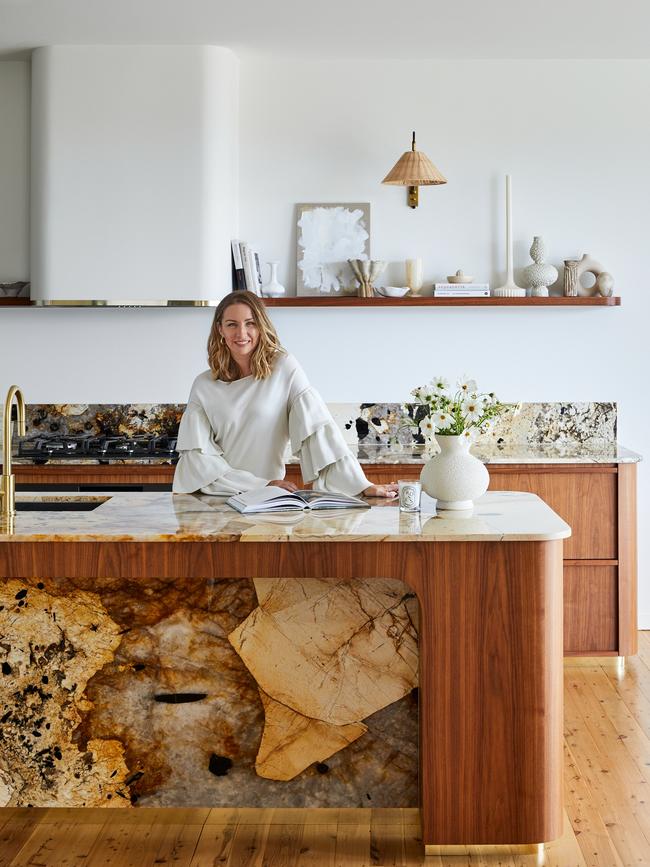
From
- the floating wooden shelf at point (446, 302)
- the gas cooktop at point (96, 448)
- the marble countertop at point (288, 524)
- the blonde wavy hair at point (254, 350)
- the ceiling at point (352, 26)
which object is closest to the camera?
the marble countertop at point (288, 524)

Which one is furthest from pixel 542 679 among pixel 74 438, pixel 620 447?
pixel 74 438

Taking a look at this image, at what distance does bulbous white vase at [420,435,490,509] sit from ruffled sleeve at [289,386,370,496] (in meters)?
0.37

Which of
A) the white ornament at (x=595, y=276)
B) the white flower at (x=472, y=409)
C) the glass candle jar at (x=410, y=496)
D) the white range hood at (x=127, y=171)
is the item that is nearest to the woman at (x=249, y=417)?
the glass candle jar at (x=410, y=496)

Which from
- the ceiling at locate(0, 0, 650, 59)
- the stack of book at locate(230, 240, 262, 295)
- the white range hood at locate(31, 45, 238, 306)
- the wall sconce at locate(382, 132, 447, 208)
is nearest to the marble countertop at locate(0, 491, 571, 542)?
the white range hood at locate(31, 45, 238, 306)

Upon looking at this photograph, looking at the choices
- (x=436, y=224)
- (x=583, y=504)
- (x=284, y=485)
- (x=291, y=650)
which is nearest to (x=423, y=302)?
(x=436, y=224)

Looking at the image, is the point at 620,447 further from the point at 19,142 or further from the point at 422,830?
the point at 19,142

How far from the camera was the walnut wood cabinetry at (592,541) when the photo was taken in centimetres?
434

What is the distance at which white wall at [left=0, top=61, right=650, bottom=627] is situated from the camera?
15.9 feet

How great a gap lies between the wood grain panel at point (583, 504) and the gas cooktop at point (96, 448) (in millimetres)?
1518

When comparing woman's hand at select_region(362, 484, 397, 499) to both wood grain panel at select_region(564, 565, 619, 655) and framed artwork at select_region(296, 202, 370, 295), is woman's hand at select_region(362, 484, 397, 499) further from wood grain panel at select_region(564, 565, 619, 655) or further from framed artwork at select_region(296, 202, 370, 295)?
framed artwork at select_region(296, 202, 370, 295)

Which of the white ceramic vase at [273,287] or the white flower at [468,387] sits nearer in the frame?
the white flower at [468,387]

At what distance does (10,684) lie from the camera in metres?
2.74

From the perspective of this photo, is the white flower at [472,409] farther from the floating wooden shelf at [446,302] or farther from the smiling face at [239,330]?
the floating wooden shelf at [446,302]

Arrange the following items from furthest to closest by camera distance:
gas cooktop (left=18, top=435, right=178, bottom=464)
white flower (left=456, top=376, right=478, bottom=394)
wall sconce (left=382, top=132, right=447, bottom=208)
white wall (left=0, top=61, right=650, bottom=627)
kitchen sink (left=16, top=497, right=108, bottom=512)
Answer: white wall (left=0, top=61, right=650, bottom=627) < wall sconce (left=382, top=132, right=447, bottom=208) < gas cooktop (left=18, top=435, right=178, bottom=464) < kitchen sink (left=16, top=497, right=108, bottom=512) < white flower (left=456, top=376, right=478, bottom=394)
